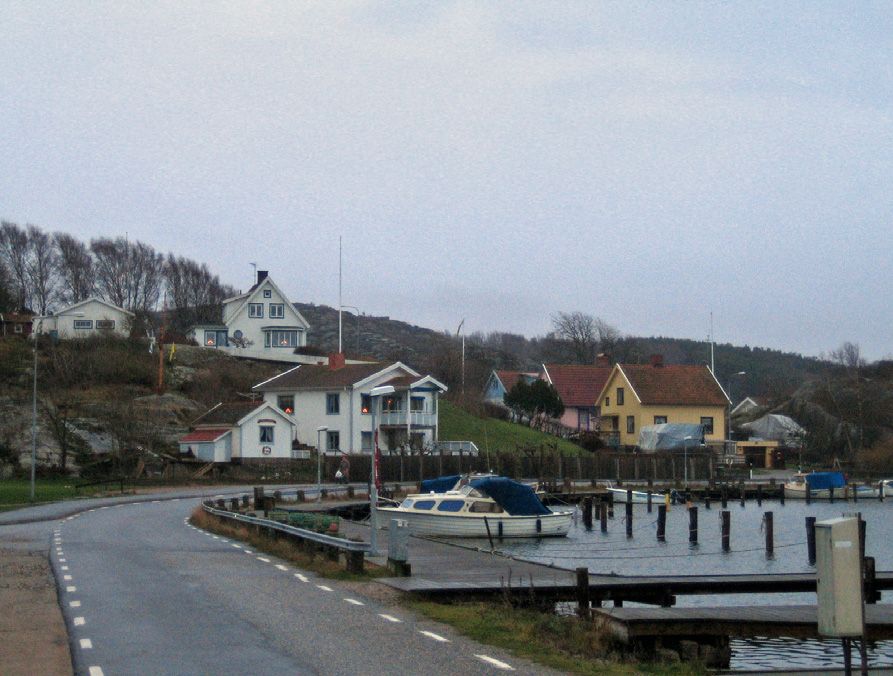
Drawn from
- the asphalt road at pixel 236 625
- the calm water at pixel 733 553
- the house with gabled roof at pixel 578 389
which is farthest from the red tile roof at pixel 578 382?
the asphalt road at pixel 236 625

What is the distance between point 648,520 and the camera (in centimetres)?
6250

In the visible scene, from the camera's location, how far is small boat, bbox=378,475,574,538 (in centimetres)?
4675

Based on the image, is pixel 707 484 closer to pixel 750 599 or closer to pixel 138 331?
pixel 750 599

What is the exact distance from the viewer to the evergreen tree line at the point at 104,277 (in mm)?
127562

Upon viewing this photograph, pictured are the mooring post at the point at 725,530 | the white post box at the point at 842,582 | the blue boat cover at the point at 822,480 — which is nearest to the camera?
the white post box at the point at 842,582

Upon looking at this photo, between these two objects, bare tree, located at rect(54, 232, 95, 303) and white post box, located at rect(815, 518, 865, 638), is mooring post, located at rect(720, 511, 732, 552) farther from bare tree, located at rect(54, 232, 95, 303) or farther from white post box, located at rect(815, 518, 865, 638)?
bare tree, located at rect(54, 232, 95, 303)

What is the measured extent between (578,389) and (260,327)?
34.6 meters

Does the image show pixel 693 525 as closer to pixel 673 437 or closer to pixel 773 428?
pixel 673 437

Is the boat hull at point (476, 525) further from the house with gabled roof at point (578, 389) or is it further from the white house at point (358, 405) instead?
the house with gabled roof at point (578, 389)

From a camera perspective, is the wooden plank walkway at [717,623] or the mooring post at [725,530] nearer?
the wooden plank walkway at [717,623]

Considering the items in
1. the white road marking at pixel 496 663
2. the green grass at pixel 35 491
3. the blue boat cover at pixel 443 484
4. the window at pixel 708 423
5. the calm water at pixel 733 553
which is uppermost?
the window at pixel 708 423

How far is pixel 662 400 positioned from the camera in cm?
9681

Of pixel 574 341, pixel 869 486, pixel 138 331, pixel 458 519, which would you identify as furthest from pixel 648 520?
pixel 574 341

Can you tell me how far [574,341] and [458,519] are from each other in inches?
3908
